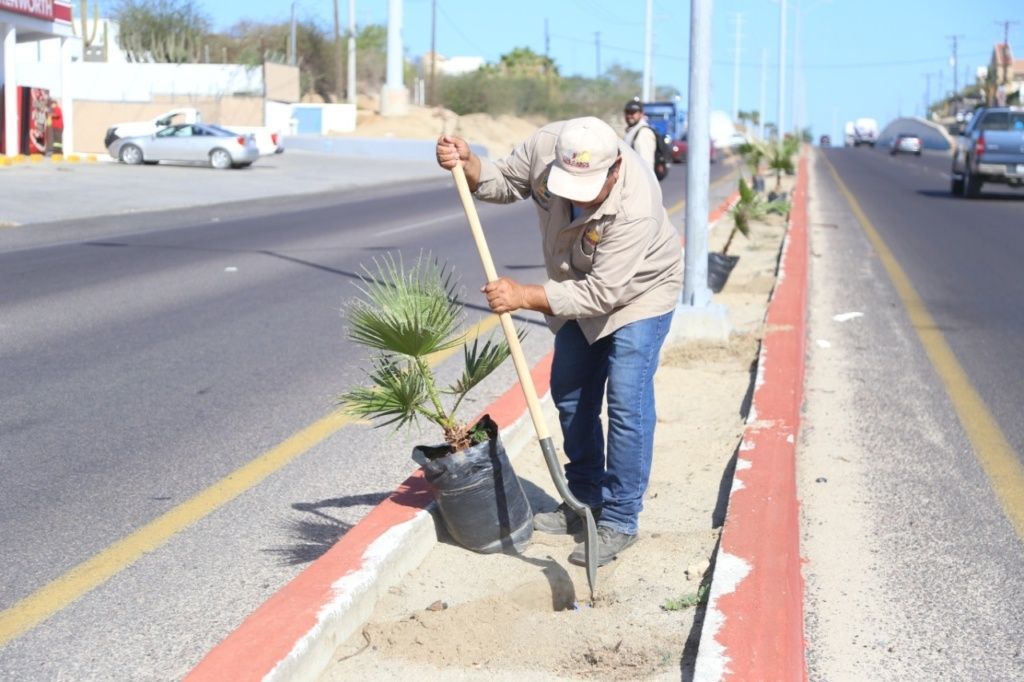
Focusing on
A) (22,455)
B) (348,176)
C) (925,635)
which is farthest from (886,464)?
(348,176)

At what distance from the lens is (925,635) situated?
4.26 meters

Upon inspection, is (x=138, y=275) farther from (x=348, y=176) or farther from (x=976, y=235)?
(x=348, y=176)

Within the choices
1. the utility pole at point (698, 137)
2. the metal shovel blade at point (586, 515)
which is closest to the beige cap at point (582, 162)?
the metal shovel blade at point (586, 515)

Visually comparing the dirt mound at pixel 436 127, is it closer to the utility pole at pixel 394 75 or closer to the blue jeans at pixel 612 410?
the utility pole at pixel 394 75

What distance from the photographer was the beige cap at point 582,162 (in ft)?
14.0

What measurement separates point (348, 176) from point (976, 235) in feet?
70.7

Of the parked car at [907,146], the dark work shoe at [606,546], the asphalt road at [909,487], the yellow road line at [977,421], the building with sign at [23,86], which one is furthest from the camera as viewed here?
the parked car at [907,146]

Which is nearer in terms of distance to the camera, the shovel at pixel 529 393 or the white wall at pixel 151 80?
the shovel at pixel 529 393

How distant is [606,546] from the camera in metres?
4.92

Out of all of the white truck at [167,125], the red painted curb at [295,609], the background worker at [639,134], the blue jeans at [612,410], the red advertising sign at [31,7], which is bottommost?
the red painted curb at [295,609]

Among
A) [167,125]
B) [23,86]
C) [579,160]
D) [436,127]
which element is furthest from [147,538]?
[436,127]

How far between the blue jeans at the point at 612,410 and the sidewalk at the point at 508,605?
232mm

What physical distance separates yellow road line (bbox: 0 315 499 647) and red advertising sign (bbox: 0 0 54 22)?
28.2 m

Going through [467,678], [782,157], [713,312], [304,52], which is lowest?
[467,678]
